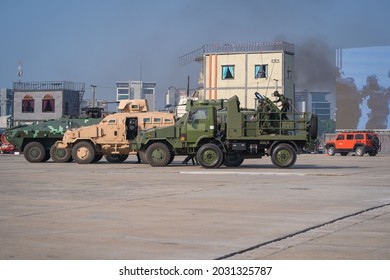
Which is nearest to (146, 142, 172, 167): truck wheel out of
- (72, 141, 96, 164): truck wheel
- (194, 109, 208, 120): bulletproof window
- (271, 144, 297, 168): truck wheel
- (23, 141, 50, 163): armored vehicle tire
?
(194, 109, 208, 120): bulletproof window

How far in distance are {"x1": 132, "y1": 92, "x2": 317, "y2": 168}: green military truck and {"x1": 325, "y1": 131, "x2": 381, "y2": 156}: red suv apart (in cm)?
2698

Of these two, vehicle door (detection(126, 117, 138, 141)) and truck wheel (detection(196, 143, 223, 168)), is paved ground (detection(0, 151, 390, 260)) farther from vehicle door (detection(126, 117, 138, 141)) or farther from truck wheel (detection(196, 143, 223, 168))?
vehicle door (detection(126, 117, 138, 141))

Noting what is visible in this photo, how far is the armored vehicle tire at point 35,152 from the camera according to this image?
34906mm

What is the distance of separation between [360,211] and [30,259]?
6782 millimetres

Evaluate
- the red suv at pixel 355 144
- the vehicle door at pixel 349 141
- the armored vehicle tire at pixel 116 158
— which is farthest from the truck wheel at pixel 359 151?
the armored vehicle tire at pixel 116 158

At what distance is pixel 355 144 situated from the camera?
2191 inches

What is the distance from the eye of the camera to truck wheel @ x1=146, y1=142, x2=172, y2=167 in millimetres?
29750

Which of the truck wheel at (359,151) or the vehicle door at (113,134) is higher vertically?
the vehicle door at (113,134)

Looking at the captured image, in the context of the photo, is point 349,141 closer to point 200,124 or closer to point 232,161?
point 232,161

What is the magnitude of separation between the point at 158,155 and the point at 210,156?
2270 mm

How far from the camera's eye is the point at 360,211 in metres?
13.5

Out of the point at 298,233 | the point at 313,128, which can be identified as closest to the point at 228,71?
the point at 313,128

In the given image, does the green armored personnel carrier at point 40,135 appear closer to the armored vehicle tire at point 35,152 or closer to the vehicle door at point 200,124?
the armored vehicle tire at point 35,152

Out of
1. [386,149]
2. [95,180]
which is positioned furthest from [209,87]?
[95,180]
